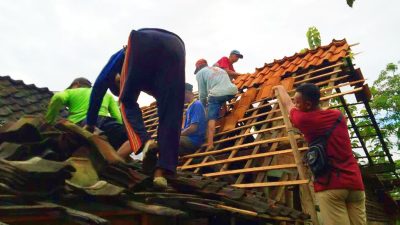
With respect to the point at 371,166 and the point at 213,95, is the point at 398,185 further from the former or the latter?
the point at 213,95

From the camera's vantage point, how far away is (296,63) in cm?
673

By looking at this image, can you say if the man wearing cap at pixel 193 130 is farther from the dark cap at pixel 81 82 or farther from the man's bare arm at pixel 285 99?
the man's bare arm at pixel 285 99

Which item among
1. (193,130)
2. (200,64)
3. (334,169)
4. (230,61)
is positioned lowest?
(334,169)

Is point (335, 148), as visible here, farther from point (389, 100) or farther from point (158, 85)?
point (389, 100)

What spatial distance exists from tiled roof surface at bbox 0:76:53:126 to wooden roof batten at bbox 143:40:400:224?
5.92 ft

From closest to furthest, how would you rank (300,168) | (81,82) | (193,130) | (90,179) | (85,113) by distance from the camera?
(90,179) < (300,168) < (85,113) < (81,82) < (193,130)

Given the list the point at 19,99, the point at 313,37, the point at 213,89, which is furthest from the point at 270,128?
the point at 313,37

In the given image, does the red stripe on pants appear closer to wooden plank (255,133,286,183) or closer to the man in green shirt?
the man in green shirt

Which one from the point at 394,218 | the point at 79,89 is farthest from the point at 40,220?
the point at 394,218

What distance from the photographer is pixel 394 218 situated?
10.3 meters

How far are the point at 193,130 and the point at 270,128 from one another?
1072 mm

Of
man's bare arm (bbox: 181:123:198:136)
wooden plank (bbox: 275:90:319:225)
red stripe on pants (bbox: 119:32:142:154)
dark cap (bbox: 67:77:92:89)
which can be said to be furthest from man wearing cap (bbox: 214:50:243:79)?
red stripe on pants (bbox: 119:32:142:154)

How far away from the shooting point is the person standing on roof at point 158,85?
2.92 metres

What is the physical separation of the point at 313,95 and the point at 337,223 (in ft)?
3.04
